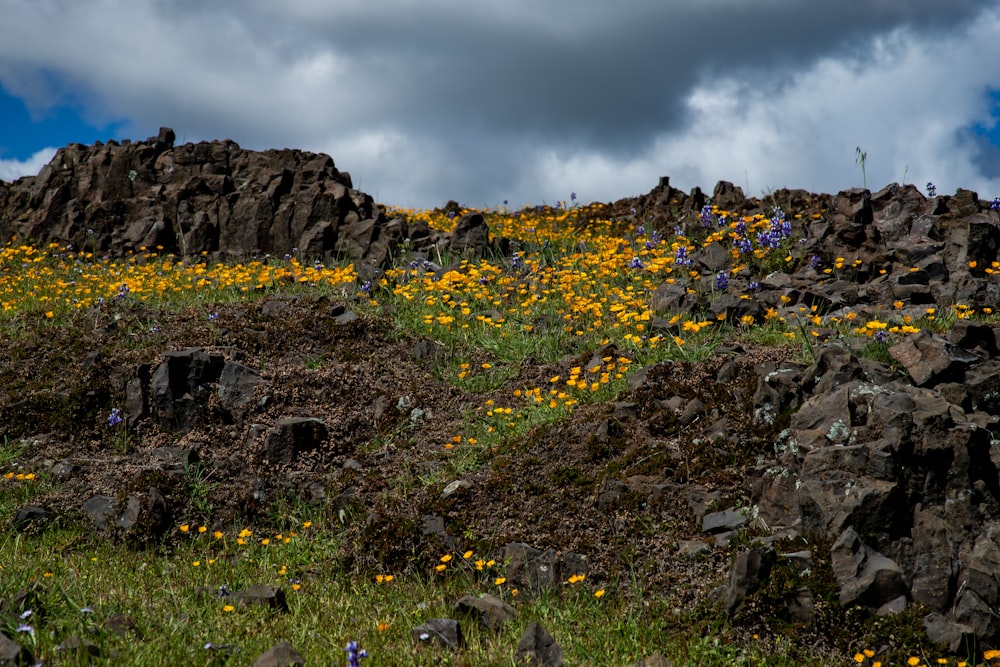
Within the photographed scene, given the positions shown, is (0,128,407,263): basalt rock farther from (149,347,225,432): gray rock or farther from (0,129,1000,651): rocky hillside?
(149,347,225,432): gray rock

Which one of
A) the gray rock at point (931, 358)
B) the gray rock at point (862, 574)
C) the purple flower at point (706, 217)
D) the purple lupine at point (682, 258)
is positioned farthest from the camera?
the purple flower at point (706, 217)

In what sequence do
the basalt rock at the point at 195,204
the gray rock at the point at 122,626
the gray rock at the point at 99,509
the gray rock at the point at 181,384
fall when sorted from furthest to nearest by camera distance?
1. the basalt rock at the point at 195,204
2. the gray rock at the point at 181,384
3. the gray rock at the point at 99,509
4. the gray rock at the point at 122,626

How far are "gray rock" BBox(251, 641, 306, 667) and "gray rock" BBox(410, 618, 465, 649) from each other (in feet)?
2.66

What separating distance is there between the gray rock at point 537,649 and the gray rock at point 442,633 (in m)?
0.49

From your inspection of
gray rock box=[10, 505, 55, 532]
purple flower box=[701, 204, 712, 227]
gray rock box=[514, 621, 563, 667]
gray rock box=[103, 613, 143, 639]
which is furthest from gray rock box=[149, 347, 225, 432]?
purple flower box=[701, 204, 712, 227]

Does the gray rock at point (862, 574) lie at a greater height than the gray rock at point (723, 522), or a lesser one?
lesser

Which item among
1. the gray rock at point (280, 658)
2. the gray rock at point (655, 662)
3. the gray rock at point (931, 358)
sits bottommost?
the gray rock at point (655, 662)

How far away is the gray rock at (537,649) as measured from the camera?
5270 millimetres

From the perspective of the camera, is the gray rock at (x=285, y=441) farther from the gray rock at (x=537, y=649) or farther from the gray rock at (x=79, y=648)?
the gray rock at (x=537, y=649)

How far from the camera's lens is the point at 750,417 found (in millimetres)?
7492

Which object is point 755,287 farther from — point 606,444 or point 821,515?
point 821,515

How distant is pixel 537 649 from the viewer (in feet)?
17.4

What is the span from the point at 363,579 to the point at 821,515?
3.58m

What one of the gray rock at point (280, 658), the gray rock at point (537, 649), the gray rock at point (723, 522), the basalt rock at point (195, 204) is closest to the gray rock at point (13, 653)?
the gray rock at point (280, 658)
